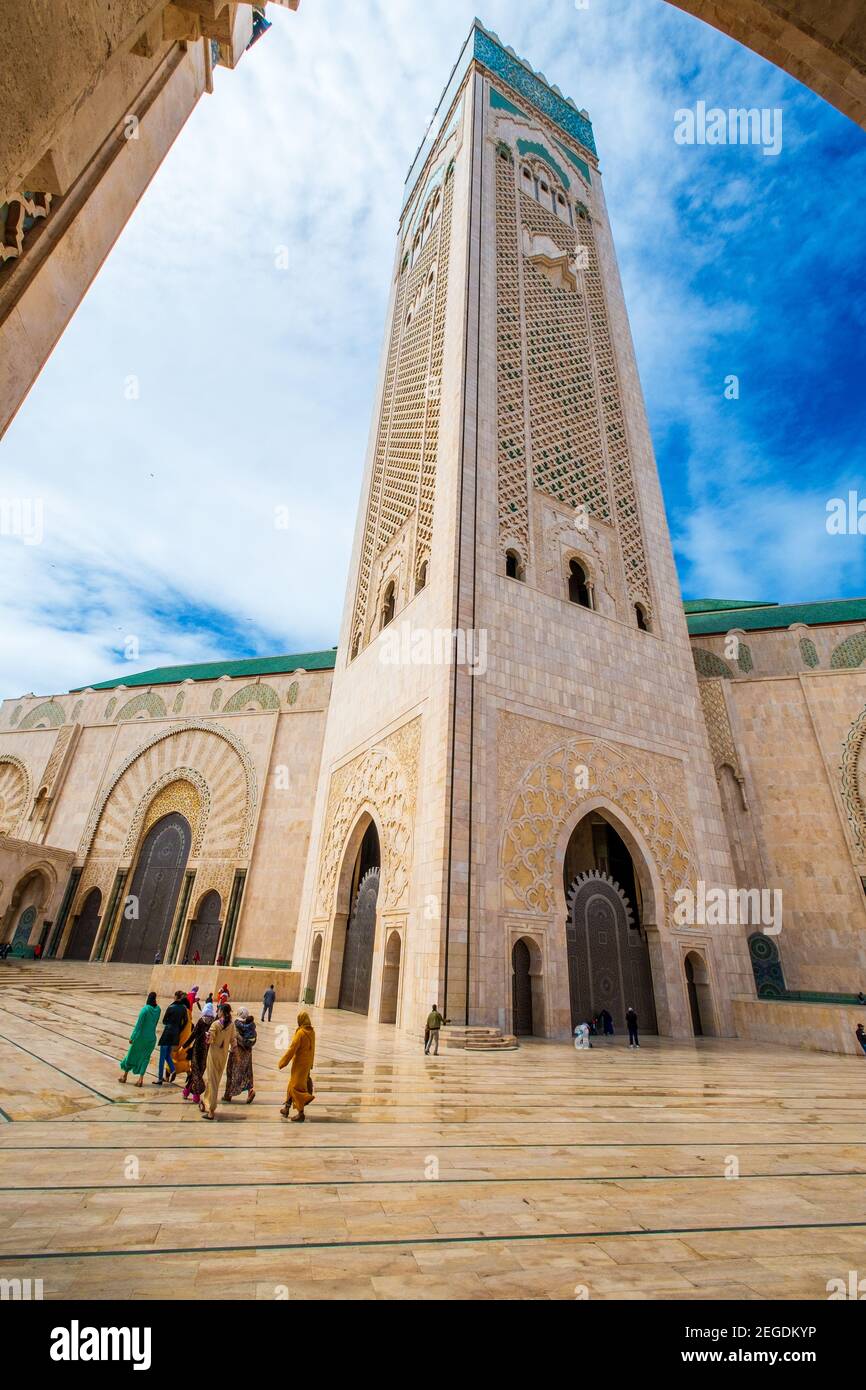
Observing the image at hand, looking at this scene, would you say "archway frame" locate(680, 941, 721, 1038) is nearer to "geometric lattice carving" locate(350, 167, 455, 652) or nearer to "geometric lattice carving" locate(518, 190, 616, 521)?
"geometric lattice carving" locate(350, 167, 455, 652)

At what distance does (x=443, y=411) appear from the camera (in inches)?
371

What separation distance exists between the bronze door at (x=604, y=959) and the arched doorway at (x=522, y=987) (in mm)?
687

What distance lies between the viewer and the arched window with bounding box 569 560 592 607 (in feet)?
30.8

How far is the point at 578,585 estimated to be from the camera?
31.5 ft

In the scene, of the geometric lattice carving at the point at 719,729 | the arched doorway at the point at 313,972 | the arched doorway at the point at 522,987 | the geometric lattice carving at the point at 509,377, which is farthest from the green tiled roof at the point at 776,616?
the arched doorway at the point at 313,972

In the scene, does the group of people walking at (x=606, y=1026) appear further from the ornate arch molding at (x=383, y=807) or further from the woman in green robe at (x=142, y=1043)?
the woman in green robe at (x=142, y=1043)

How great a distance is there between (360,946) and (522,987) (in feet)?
8.62

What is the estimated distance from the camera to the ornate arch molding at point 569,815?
673 cm

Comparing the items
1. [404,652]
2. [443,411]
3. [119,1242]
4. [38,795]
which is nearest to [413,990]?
[404,652]

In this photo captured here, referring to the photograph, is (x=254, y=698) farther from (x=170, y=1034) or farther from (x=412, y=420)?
(x=170, y=1034)

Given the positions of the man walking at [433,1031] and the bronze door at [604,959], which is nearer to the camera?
the man walking at [433,1031]

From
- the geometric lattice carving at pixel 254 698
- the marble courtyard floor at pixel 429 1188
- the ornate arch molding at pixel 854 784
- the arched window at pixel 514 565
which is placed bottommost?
the marble courtyard floor at pixel 429 1188

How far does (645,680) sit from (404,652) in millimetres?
3543

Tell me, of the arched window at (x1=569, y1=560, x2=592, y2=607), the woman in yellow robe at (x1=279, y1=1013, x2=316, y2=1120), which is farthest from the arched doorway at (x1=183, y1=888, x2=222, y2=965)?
the woman in yellow robe at (x1=279, y1=1013, x2=316, y2=1120)
